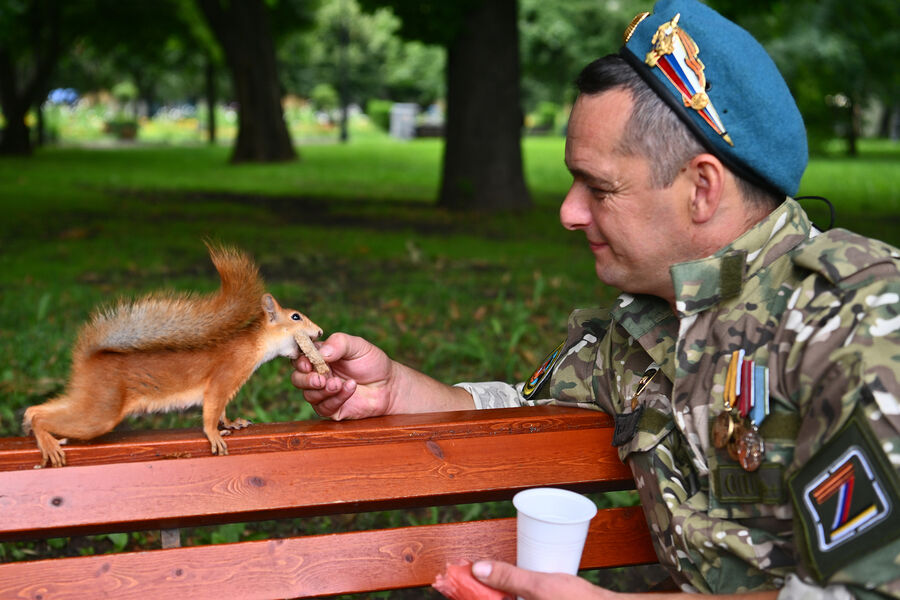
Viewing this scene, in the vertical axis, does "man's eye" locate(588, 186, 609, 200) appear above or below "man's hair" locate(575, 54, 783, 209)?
below

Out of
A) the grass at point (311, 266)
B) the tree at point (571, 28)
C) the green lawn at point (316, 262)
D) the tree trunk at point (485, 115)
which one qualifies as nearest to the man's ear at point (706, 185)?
the grass at point (311, 266)

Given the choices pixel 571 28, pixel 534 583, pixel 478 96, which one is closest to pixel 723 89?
pixel 534 583

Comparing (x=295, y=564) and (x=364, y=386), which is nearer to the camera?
(x=295, y=564)

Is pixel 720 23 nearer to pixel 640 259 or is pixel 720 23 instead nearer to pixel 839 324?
pixel 640 259

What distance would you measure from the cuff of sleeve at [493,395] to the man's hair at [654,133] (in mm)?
984

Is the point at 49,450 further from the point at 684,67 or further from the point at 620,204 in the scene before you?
the point at 684,67

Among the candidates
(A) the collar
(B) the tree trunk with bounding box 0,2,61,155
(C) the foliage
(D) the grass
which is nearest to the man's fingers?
(D) the grass

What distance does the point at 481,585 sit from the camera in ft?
6.21

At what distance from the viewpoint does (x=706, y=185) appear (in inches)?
79.6

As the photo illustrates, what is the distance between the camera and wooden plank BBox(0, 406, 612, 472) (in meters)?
2.04

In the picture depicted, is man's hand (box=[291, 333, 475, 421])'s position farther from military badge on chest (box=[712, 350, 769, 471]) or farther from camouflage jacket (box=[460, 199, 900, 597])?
military badge on chest (box=[712, 350, 769, 471])

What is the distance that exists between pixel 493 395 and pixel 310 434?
80 cm

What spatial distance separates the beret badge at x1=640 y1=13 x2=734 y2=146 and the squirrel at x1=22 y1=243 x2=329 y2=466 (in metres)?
1.03

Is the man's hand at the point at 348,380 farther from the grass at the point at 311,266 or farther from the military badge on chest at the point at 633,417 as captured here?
the military badge on chest at the point at 633,417
